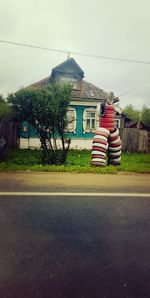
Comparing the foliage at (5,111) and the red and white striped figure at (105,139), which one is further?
the foliage at (5,111)

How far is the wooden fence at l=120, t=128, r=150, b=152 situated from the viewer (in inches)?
917

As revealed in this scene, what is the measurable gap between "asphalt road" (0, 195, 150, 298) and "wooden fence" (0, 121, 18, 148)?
17.0 metres

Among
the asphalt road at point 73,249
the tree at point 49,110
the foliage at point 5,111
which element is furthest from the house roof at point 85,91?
the asphalt road at point 73,249

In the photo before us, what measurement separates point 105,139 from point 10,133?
1265 cm

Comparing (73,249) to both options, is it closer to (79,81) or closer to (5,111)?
(5,111)

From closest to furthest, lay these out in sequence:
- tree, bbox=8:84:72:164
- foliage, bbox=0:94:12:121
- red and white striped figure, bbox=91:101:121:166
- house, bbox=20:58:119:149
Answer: red and white striped figure, bbox=91:101:121:166
tree, bbox=8:84:72:164
foliage, bbox=0:94:12:121
house, bbox=20:58:119:149

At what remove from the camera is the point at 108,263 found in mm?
3727

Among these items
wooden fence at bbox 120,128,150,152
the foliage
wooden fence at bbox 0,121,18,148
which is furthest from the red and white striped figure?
the foliage

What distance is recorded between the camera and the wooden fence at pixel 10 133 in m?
22.9

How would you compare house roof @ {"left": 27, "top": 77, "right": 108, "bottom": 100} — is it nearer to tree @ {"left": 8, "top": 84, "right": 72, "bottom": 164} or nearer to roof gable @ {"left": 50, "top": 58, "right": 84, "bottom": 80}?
roof gable @ {"left": 50, "top": 58, "right": 84, "bottom": 80}

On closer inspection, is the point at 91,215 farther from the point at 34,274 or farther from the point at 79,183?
the point at 79,183

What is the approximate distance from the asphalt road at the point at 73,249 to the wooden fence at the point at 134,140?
676 inches

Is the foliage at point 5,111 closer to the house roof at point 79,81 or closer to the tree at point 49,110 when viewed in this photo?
the house roof at point 79,81

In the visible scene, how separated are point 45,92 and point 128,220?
8606mm
